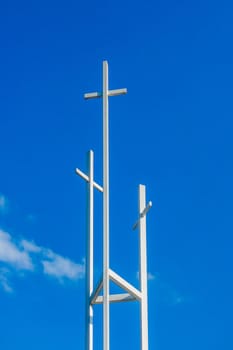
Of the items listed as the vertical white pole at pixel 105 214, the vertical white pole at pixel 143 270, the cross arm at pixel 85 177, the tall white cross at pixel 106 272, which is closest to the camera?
the vertical white pole at pixel 105 214

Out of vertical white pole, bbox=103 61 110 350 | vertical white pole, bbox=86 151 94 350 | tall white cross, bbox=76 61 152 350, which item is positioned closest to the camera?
vertical white pole, bbox=103 61 110 350

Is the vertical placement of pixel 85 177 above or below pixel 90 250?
above

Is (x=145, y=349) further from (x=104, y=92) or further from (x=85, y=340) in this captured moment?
(x=104, y=92)

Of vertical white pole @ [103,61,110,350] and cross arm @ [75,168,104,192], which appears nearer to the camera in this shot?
vertical white pole @ [103,61,110,350]

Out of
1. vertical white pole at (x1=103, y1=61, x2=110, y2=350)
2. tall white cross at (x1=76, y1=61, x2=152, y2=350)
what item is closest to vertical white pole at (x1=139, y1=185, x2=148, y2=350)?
tall white cross at (x1=76, y1=61, x2=152, y2=350)

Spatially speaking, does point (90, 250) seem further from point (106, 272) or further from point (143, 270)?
point (106, 272)

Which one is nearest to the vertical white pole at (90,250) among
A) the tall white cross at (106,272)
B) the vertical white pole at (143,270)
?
the tall white cross at (106,272)

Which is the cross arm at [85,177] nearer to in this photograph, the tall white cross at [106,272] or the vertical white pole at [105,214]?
the tall white cross at [106,272]

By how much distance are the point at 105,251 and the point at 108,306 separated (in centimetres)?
62

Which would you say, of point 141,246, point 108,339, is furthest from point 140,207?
point 108,339

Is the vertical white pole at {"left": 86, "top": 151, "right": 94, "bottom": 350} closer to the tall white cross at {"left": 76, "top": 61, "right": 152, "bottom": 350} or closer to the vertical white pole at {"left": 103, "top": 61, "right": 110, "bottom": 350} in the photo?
the tall white cross at {"left": 76, "top": 61, "right": 152, "bottom": 350}

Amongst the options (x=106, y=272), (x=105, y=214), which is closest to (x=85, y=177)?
(x=105, y=214)

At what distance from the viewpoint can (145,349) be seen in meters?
9.55

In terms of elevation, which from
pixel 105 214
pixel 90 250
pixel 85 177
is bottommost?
pixel 90 250
